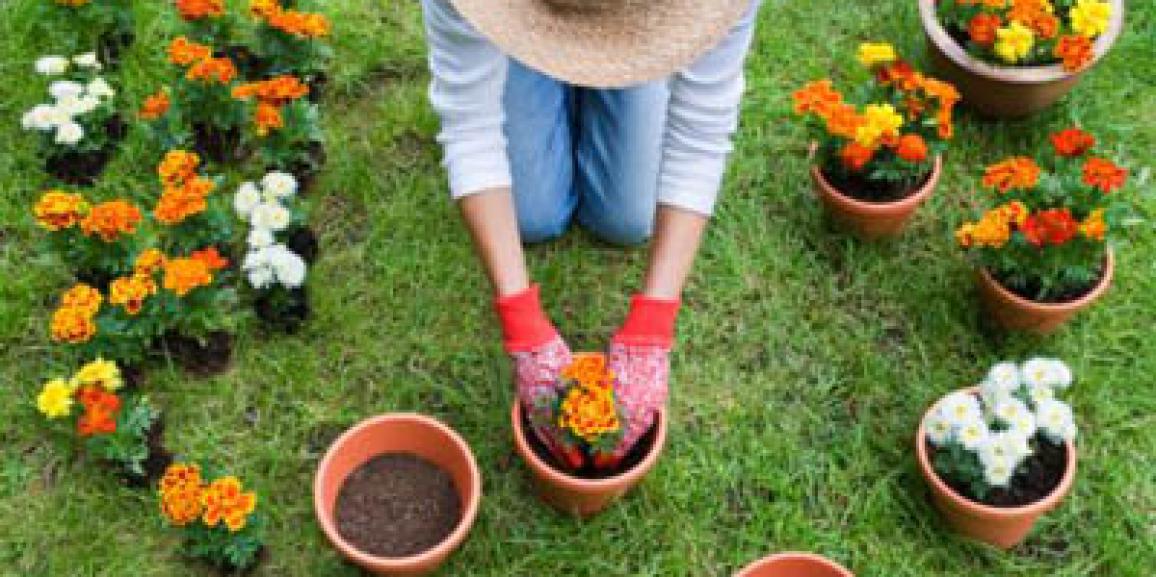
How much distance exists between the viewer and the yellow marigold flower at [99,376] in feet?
7.39

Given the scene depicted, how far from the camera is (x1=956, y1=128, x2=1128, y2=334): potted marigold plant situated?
2.47 metres

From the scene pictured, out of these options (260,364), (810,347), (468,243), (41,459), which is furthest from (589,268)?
(41,459)

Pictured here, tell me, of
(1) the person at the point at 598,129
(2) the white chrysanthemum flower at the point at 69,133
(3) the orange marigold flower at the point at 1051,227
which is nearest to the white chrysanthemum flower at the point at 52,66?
(2) the white chrysanthemum flower at the point at 69,133

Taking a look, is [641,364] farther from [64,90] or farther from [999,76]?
[64,90]

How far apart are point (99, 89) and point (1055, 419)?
2.14 meters

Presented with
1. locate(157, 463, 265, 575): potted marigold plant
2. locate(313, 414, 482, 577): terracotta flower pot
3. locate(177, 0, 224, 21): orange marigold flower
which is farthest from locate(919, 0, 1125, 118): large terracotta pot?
locate(157, 463, 265, 575): potted marigold plant

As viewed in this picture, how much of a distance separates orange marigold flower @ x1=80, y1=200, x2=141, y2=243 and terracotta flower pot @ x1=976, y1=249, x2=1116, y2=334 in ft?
5.83

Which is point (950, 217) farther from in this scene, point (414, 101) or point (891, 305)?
point (414, 101)

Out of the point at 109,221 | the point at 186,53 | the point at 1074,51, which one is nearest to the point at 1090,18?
the point at 1074,51

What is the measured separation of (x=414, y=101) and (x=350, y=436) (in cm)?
108

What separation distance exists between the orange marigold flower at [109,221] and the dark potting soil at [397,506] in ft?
2.23

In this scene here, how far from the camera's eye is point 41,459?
2432 millimetres

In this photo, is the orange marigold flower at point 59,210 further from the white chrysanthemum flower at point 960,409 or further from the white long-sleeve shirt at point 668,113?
the white chrysanthemum flower at point 960,409

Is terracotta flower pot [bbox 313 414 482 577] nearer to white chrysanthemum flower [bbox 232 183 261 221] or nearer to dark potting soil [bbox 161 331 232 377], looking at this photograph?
dark potting soil [bbox 161 331 232 377]
